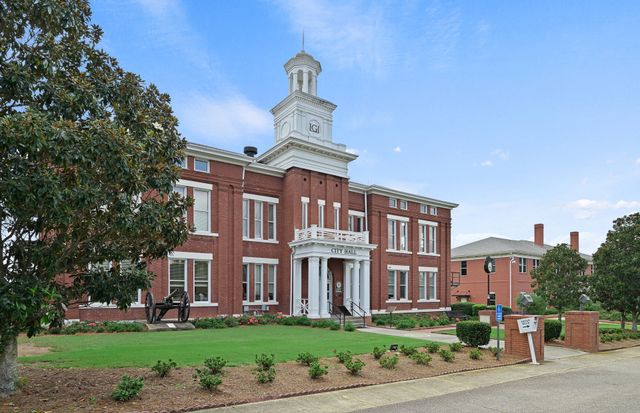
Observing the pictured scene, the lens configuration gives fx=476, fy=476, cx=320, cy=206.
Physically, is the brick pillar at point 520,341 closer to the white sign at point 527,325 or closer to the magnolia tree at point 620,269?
the white sign at point 527,325

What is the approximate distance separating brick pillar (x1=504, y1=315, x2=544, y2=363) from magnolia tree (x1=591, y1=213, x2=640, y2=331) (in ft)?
39.7

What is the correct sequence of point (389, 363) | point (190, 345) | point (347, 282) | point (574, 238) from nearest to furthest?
point (389, 363), point (190, 345), point (347, 282), point (574, 238)

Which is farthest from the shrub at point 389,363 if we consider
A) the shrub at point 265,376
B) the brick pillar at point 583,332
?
the brick pillar at point 583,332

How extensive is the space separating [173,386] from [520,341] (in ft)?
35.7

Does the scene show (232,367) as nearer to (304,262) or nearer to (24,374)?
(24,374)

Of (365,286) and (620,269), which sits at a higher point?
(620,269)

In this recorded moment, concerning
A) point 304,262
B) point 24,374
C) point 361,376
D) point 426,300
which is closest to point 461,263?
point 426,300

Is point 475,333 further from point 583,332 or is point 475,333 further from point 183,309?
point 183,309

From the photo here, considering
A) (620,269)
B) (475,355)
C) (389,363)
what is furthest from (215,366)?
(620,269)

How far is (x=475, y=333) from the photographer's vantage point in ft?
51.9

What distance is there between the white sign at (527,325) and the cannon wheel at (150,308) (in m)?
14.9

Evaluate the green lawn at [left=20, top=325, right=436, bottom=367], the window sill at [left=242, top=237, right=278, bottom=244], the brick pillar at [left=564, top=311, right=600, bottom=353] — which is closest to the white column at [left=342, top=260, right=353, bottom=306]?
the window sill at [left=242, top=237, right=278, bottom=244]

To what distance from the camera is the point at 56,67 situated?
848 centimetres

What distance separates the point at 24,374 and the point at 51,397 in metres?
2.33
